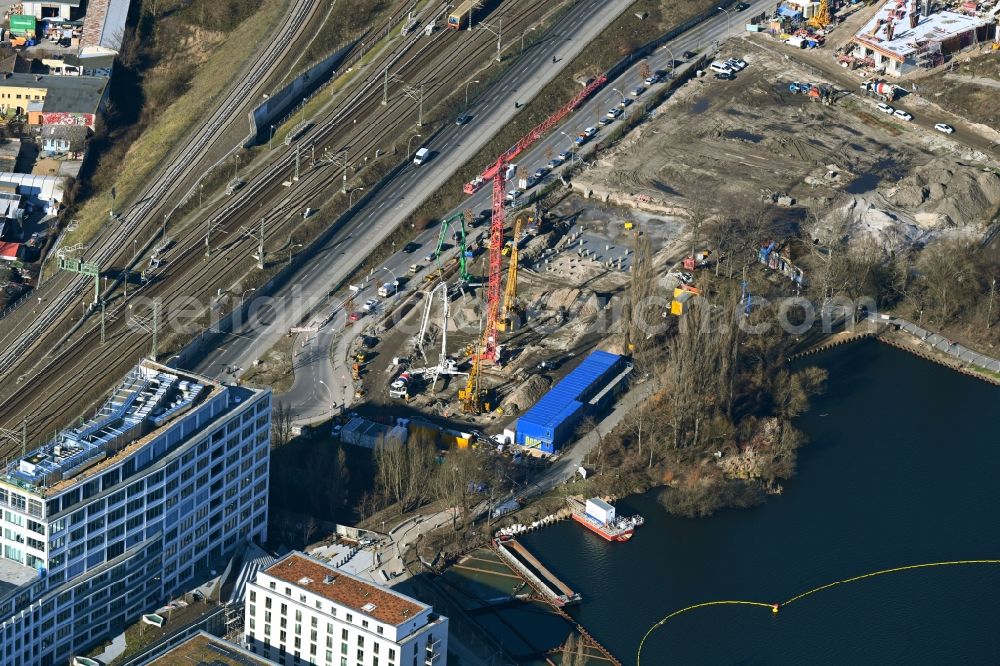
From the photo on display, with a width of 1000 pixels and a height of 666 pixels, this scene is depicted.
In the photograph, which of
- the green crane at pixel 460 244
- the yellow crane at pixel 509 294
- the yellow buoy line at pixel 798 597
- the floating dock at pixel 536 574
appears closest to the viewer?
the yellow buoy line at pixel 798 597

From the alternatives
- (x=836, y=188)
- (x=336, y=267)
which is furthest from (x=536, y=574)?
(x=836, y=188)

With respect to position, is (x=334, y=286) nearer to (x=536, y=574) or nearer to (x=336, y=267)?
(x=336, y=267)

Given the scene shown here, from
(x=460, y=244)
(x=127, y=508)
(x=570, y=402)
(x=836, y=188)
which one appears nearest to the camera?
(x=127, y=508)

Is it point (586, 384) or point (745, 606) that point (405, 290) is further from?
point (745, 606)

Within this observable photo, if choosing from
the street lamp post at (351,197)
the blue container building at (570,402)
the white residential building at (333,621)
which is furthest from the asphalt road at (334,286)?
the white residential building at (333,621)

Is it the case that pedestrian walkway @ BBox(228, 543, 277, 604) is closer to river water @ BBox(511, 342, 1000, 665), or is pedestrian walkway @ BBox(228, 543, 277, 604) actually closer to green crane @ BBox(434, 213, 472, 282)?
river water @ BBox(511, 342, 1000, 665)

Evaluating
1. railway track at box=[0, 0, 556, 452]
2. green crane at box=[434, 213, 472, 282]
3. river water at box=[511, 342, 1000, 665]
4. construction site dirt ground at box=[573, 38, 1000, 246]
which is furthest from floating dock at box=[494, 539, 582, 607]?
construction site dirt ground at box=[573, 38, 1000, 246]

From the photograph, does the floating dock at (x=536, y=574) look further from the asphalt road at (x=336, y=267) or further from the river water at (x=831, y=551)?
the asphalt road at (x=336, y=267)
